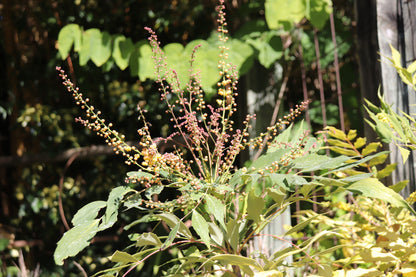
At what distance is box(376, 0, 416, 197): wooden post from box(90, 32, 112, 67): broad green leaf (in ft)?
3.30

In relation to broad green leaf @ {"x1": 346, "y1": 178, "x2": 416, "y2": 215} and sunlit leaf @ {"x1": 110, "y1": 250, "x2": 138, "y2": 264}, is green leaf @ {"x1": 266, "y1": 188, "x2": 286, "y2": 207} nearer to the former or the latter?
broad green leaf @ {"x1": 346, "y1": 178, "x2": 416, "y2": 215}

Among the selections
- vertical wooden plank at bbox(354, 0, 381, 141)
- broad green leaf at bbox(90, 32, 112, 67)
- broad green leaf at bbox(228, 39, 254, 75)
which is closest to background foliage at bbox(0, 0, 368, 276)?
broad green leaf at bbox(90, 32, 112, 67)

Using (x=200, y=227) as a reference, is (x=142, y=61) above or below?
above

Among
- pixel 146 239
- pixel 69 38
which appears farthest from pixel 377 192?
pixel 69 38

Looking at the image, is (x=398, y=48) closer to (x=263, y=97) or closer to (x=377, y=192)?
(x=263, y=97)

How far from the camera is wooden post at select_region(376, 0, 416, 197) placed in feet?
4.31

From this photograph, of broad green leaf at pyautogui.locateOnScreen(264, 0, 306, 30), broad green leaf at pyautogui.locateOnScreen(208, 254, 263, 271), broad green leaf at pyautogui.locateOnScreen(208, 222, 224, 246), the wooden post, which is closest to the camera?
broad green leaf at pyautogui.locateOnScreen(208, 254, 263, 271)

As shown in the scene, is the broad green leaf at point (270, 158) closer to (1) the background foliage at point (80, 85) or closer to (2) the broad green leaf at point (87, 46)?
(1) the background foliage at point (80, 85)

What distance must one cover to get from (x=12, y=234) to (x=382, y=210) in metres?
1.87

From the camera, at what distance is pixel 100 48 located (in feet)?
5.90

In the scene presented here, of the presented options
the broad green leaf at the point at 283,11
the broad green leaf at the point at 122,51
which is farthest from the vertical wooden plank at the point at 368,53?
the broad green leaf at the point at 122,51

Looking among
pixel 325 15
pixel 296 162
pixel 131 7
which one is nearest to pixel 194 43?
pixel 325 15

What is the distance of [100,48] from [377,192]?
4.31 ft

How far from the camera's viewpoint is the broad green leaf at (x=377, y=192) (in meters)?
0.79
